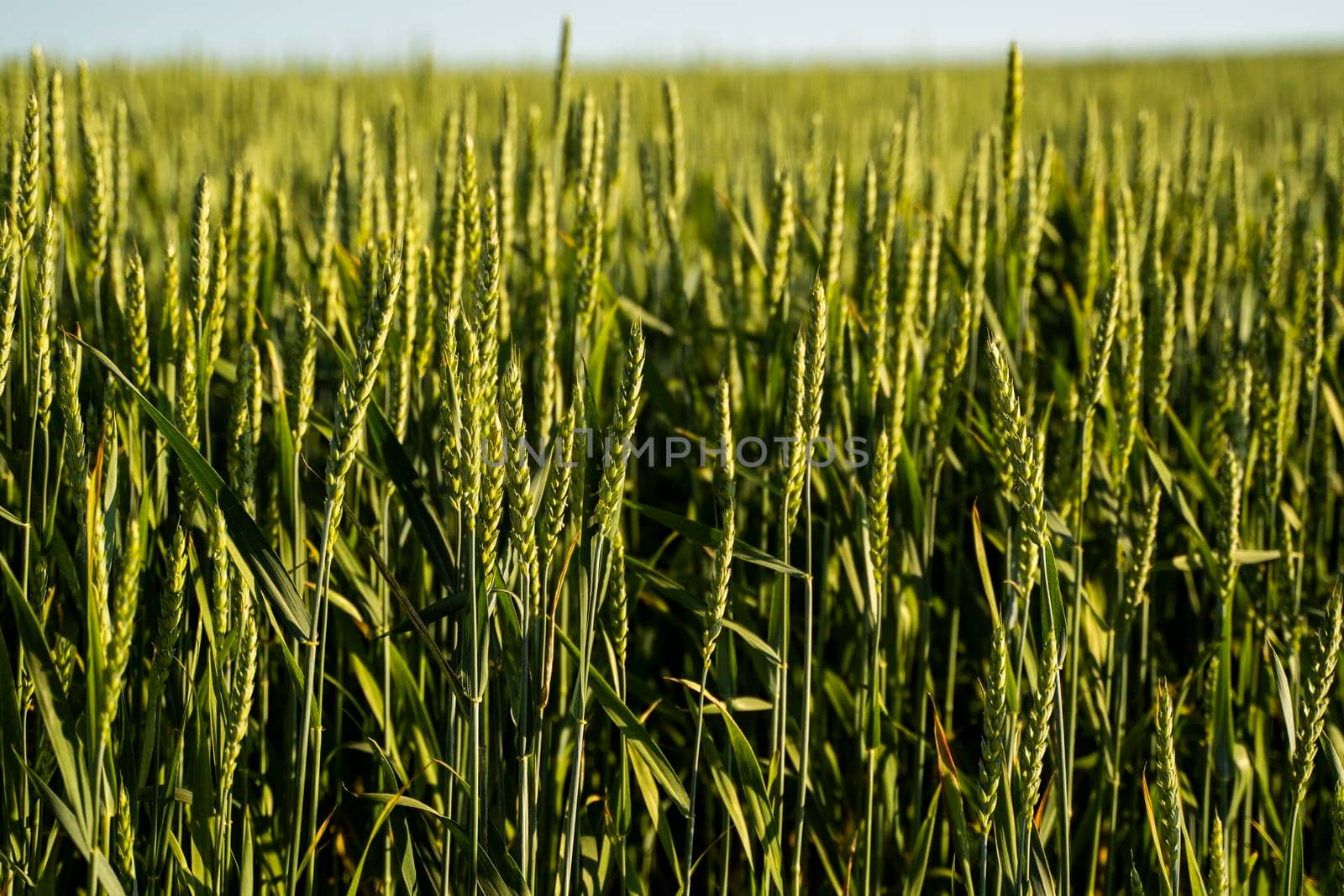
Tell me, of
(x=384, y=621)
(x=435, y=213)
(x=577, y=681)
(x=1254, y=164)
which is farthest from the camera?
(x=1254, y=164)

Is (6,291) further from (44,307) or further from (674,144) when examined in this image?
(674,144)

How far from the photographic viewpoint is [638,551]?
61.4 inches

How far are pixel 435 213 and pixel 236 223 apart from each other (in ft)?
1.59

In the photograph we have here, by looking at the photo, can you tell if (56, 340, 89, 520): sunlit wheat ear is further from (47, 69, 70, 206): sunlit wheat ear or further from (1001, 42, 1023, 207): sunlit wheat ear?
(1001, 42, 1023, 207): sunlit wheat ear

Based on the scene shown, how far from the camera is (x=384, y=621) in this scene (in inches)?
46.2

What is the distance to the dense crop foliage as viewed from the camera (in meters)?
0.92

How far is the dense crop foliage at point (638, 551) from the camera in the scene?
92 cm

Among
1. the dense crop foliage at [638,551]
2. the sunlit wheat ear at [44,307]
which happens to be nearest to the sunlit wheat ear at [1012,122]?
the dense crop foliage at [638,551]

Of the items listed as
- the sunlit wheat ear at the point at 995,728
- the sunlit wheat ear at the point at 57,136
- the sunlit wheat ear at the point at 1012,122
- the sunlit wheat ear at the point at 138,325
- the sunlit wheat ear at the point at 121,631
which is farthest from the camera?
the sunlit wheat ear at the point at 1012,122

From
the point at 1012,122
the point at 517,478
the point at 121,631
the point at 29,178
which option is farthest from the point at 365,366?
the point at 1012,122

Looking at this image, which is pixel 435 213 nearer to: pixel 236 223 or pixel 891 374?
pixel 236 223

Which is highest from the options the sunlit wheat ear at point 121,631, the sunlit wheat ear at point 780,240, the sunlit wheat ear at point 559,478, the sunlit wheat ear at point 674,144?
the sunlit wheat ear at point 674,144

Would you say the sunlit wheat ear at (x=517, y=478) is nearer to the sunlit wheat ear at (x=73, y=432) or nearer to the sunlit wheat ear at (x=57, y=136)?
the sunlit wheat ear at (x=73, y=432)

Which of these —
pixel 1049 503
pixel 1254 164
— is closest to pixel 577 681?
pixel 1049 503
